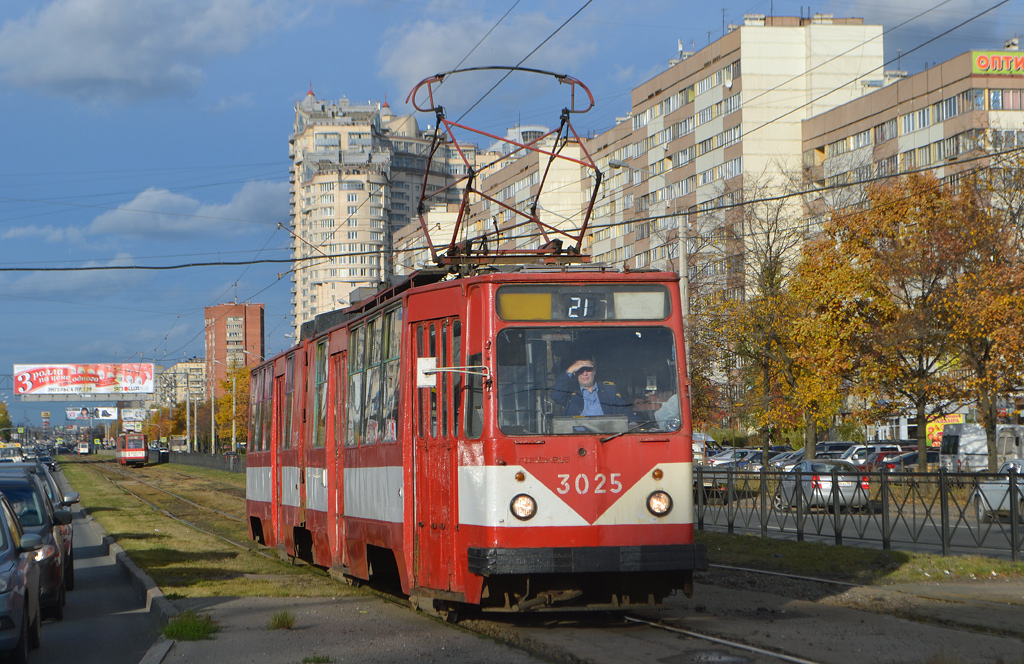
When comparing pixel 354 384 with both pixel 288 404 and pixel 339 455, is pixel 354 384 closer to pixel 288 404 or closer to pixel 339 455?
pixel 339 455

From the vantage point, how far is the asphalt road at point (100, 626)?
10484 millimetres

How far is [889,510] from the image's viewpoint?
17.9 meters

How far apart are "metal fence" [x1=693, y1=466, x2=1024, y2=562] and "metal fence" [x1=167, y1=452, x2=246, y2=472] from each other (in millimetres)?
48865

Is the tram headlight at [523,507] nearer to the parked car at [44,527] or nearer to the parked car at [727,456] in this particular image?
the parked car at [44,527]

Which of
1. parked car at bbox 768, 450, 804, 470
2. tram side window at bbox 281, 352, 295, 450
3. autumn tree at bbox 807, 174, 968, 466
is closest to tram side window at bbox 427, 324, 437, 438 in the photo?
tram side window at bbox 281, 352, 295, 450

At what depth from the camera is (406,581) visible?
11.0 meters

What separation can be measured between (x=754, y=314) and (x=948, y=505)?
23.5m

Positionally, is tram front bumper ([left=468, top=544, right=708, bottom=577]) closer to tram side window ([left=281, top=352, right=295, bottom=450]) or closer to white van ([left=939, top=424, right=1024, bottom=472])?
tram side window ([left=281, top=352, right=295, bottom=450])

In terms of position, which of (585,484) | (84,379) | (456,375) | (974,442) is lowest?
(974,442)

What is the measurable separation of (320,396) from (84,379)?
9741 cm

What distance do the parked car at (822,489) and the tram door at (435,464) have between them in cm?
986

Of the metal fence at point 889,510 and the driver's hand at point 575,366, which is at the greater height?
the driver's hand at point 575,366

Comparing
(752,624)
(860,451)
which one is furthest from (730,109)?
(752,624)

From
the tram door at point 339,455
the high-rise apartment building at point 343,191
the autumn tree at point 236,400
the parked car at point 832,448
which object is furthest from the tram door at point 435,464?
the high-rise apartment building at point 343,191
